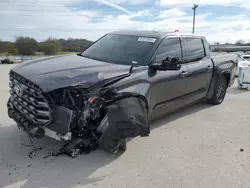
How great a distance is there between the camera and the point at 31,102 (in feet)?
10.3

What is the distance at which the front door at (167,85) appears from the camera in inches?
161

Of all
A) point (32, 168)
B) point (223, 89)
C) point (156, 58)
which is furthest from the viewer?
point (223, 89)

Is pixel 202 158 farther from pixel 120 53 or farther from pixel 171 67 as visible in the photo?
pixel 120 53

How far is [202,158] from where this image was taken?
364cm

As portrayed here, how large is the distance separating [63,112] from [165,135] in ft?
7.06

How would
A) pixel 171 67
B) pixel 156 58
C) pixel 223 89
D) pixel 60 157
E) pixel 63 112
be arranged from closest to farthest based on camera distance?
pixel 63 112
pixel 60 157
pixel 171 67
pixel 156 58
pixel 223 89

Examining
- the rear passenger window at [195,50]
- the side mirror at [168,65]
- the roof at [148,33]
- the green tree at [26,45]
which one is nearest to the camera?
the side mirror at [168,65]

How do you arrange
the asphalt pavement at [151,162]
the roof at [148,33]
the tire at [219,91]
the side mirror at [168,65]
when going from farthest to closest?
the tire at [219,91] < the roof at [148,33] < the side mirror at [168,65] < the asphalt pavement at [151,162]

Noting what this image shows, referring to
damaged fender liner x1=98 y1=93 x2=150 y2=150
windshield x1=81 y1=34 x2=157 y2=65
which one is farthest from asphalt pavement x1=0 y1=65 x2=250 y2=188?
windshield x1=81 y1=34 x2=157 y2=65

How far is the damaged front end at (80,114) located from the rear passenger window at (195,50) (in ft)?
6.89

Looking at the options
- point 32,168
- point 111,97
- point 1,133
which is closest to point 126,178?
point 111,97

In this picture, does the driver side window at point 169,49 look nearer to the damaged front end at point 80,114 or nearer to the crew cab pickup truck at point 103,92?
the crew cab pickup truck at point 103,92

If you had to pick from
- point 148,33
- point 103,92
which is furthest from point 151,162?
point 148,33

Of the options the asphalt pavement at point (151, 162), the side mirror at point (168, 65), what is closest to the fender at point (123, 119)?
the asphalt pavement at point (151, 162)
